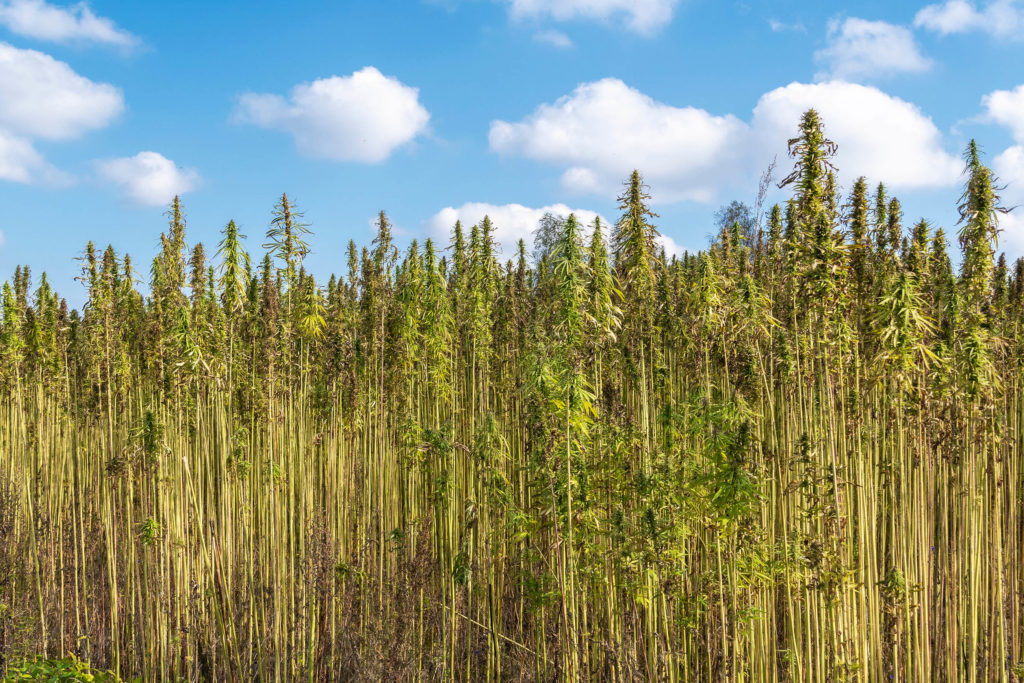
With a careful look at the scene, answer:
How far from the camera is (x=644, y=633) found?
182 inches

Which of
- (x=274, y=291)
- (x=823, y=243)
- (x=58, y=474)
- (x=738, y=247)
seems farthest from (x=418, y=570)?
(x=58, y=474)

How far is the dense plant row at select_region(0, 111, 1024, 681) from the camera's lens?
4.04 metres

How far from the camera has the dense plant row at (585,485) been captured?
13.3 feet

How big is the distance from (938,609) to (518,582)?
3280mm

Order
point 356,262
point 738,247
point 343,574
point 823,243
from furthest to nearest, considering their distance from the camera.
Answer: point 356,262 → point 738,247 → point 343,574 → point 823,243

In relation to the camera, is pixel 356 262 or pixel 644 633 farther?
pixel 356 262

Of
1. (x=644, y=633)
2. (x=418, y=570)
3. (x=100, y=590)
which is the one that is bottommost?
(x=100, y=590)

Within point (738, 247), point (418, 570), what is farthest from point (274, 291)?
point (738, 247)

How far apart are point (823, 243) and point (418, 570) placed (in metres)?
3.78

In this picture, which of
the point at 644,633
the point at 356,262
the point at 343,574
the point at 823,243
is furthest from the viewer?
the point at 356,262

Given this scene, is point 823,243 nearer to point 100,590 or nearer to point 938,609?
point 938,609

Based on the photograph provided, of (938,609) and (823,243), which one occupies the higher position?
(823,243)

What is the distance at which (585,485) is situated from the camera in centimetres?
443

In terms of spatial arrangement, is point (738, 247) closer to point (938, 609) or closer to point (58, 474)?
point (938, 609)
